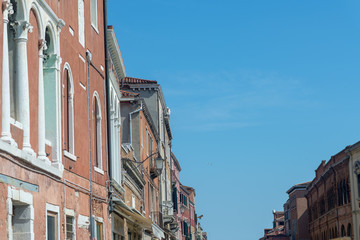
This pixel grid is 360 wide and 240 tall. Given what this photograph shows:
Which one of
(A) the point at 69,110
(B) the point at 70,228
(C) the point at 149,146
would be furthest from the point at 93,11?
(C) the point at 149,146

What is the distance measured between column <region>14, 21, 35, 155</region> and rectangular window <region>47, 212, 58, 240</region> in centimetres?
191

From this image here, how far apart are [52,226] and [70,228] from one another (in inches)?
60.4

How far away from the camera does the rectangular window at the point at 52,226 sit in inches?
541

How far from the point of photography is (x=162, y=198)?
163ft

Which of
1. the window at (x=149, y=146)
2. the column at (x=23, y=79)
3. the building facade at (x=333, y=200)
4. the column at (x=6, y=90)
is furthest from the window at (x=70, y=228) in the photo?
the building facade at (x=333, y=200)

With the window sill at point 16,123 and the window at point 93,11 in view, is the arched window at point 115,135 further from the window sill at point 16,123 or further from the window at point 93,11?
the window sill at point 16,123

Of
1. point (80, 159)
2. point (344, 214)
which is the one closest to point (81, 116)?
point (80, 159)

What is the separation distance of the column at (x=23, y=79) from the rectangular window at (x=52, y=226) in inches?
75.2

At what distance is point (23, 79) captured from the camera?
39.9ft

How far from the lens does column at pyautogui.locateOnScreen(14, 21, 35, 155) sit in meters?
12.1

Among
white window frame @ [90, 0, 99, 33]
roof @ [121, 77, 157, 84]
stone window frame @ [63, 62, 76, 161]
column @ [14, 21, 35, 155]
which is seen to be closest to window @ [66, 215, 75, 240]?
stone window frame @ [63, 62, 76, 161]

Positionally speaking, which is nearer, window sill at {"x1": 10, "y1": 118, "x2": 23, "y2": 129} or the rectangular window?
window sill at {"x1": 10, "y1": 118, "x2": 23, "y2": 129}

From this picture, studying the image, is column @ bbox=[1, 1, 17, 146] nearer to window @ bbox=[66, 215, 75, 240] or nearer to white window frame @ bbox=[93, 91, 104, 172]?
window @ bbox=[66, 215, 75, 240]

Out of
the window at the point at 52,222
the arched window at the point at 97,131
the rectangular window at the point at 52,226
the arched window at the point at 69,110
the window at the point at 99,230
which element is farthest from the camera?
the arched window at the point at 97,131
